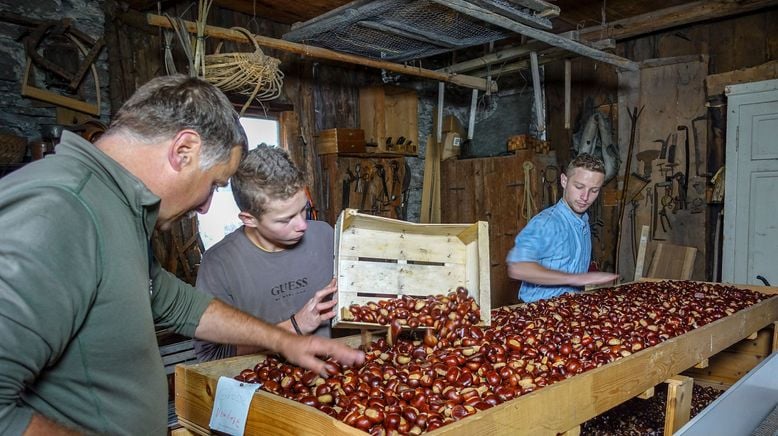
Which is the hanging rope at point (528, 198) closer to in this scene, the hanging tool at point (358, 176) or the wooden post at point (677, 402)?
the hanging tool at point (358, 176)

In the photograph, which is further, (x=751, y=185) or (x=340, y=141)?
(x=340, y=141)

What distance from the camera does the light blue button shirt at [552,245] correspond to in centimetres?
346

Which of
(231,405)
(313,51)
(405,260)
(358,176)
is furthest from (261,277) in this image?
(358,176)

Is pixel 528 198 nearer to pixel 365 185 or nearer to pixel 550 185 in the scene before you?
pixel 550 185

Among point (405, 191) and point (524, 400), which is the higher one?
point (405, 191)

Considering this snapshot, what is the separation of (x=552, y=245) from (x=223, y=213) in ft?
10.8

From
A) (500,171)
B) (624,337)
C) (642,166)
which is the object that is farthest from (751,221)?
(624,337)

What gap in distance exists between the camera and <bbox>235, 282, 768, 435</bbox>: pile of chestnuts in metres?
1.58

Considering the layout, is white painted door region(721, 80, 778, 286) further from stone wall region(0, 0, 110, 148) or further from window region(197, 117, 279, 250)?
stone wall region(0, 0, 110, 148)

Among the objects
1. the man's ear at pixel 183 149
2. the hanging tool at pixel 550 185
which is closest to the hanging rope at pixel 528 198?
the hanging tool at pixel 550 185

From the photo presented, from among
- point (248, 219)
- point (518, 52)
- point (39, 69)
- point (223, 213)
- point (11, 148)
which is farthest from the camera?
point (518, 52)

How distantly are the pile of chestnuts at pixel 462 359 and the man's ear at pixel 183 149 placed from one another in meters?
0.82

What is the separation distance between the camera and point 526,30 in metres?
4.05

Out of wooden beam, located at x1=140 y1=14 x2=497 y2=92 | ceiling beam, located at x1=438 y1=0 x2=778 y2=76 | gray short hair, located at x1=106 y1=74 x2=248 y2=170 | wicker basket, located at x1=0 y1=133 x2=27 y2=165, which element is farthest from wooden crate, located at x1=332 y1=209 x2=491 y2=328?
ceiling beam, located at x1=438 y1=0 x2=778 y2=76
